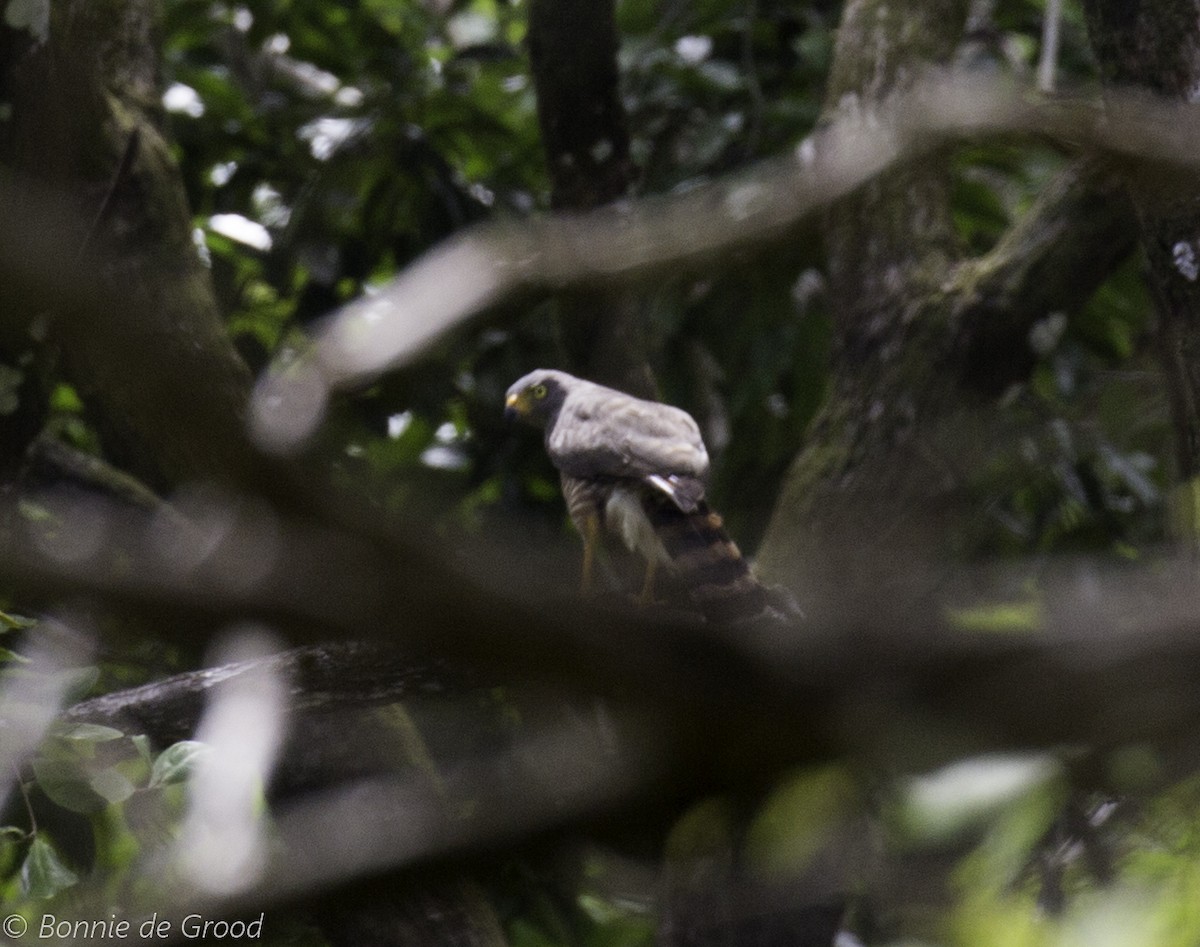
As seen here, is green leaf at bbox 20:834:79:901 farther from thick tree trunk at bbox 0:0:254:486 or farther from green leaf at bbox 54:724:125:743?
thick tree trunk at bbox 0:0:254:486

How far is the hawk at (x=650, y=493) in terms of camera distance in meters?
3.27

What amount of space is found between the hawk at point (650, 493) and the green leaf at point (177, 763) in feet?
4.09

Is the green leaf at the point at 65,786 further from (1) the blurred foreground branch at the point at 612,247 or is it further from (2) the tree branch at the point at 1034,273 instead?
(2) the tree branch at the point at 1034,273

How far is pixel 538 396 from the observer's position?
429cm

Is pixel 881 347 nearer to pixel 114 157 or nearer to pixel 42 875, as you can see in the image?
pixel 114 157

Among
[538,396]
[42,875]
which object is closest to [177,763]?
[42,875]

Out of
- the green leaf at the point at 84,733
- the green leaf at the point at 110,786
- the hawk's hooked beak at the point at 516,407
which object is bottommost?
the hawk's hooked beak at the point at 516,407

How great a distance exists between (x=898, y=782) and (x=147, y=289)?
3.39 meters

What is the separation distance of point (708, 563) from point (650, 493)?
0.35m

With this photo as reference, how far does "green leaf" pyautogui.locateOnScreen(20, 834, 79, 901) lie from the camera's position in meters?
2.35

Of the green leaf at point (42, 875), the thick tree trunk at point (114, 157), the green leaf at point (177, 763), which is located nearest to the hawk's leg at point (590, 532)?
the thick tree trunk at point (114, 157)

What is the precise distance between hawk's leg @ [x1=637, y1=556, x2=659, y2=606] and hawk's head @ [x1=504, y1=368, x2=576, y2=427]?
699mm

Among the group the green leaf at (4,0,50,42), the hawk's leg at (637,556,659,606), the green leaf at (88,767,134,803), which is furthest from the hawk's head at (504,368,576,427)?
the green leaf at (88,767,134,803)

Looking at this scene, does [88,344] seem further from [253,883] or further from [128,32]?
[128,32]
